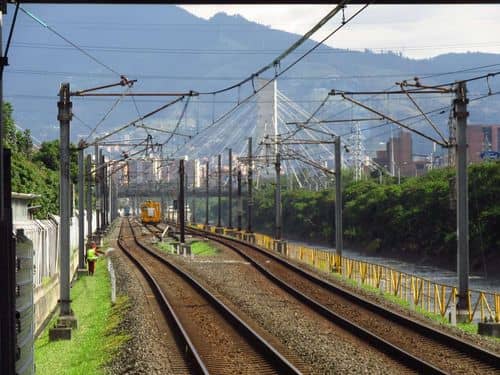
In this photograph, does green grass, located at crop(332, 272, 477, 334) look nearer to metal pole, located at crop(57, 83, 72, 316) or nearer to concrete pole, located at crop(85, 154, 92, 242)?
metal pole, located at crop(57, 83, 72, 316)

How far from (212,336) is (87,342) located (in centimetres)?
294

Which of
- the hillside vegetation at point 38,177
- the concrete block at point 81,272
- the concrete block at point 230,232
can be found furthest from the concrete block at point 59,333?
the concrete block at point 230,232

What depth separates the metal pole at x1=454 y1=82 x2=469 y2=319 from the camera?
2541cm

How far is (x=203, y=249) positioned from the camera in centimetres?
6294

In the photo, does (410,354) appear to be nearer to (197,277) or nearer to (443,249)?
(197,277)

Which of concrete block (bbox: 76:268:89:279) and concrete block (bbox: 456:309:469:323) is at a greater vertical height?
concrete block (bbox: 76:268:89:279)

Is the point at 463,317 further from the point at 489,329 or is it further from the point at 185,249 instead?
the point at 185,249

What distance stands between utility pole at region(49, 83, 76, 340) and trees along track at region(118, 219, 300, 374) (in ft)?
8.62

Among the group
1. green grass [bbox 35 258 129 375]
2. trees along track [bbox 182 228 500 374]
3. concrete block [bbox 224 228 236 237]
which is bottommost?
green grass [bbox 35 258 129 375]

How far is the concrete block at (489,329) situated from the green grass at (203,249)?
35.5 metres

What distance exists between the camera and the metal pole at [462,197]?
2541cm

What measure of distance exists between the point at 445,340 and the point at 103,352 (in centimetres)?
719

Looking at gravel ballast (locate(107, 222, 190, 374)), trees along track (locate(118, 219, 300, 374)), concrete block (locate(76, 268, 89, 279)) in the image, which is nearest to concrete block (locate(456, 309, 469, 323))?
trees along track (locate(118, 219, 300, 374))

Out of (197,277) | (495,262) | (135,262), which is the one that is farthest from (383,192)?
(197,277)
